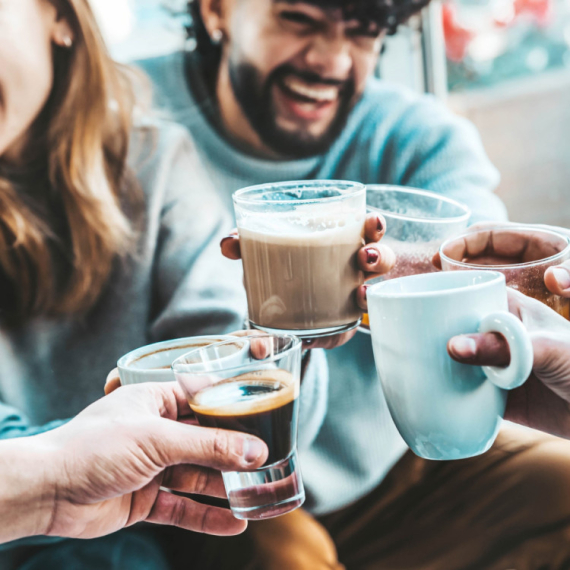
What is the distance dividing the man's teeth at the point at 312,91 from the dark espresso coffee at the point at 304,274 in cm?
67

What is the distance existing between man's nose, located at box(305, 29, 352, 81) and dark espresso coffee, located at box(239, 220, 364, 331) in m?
0.68

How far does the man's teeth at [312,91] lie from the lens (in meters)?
1.18

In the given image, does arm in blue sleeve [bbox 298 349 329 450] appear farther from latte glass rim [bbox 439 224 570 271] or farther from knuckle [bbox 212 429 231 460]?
knuckle [bbox 212 429 231 460]

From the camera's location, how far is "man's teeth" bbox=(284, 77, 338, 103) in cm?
118

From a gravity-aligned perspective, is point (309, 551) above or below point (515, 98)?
below

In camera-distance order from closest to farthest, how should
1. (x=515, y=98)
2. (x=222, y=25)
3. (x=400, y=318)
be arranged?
(x=400, y=318), (x=222, y=25), (x=515, y=98)

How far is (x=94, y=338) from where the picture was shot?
1021 mm

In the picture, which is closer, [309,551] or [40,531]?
[40,531]

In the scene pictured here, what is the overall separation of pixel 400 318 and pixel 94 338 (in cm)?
68

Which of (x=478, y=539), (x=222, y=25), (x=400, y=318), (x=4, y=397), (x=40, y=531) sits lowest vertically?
(x=478, y=539)

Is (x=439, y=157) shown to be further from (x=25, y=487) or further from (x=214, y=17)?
(x=25, y=487)

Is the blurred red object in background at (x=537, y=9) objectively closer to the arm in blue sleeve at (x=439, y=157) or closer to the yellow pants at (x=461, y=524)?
the arm in blue sleeve at (x=439, y=157)

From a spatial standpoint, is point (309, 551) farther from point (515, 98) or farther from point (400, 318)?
point (515, 98)

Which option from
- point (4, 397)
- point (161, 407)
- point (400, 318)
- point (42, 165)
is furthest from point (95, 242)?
point (400, 318)
